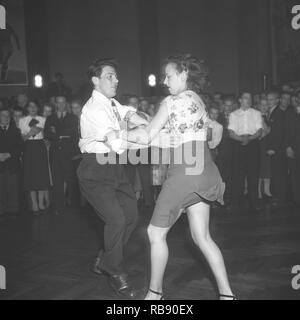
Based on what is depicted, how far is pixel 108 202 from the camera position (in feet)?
10.0

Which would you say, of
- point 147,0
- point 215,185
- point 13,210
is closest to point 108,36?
point 147,0

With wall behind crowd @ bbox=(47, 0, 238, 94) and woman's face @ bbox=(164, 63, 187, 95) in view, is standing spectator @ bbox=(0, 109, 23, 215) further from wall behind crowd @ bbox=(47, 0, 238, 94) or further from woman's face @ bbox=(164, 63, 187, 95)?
wall behind crowd @ bbox=(47, 0, 238, 94)

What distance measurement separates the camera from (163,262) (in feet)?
8.43

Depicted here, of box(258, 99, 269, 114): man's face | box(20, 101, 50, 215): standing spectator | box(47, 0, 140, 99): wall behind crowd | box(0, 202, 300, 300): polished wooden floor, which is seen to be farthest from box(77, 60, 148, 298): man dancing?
box(47, 0, 140, 99): wall behind crowd

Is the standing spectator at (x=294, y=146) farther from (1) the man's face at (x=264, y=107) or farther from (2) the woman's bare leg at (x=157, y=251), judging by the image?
(2) the woman's bare leg at (x=157, y=251)

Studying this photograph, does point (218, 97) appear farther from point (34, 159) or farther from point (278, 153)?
point (34, 159)

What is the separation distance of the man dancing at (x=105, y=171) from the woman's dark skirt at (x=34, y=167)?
2.60 m

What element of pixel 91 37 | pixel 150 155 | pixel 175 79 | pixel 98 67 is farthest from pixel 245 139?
pixel 91 37

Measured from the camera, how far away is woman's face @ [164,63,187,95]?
8.39ft

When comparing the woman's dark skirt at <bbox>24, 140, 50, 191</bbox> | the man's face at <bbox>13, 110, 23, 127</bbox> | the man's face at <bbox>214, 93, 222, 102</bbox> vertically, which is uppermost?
the man's face at <bbox>214, 93, 222, 102</bbox>

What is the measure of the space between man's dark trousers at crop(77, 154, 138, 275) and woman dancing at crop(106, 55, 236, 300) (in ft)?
1.67

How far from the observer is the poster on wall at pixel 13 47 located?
372 inches

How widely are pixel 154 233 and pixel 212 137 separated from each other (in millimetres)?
2457
